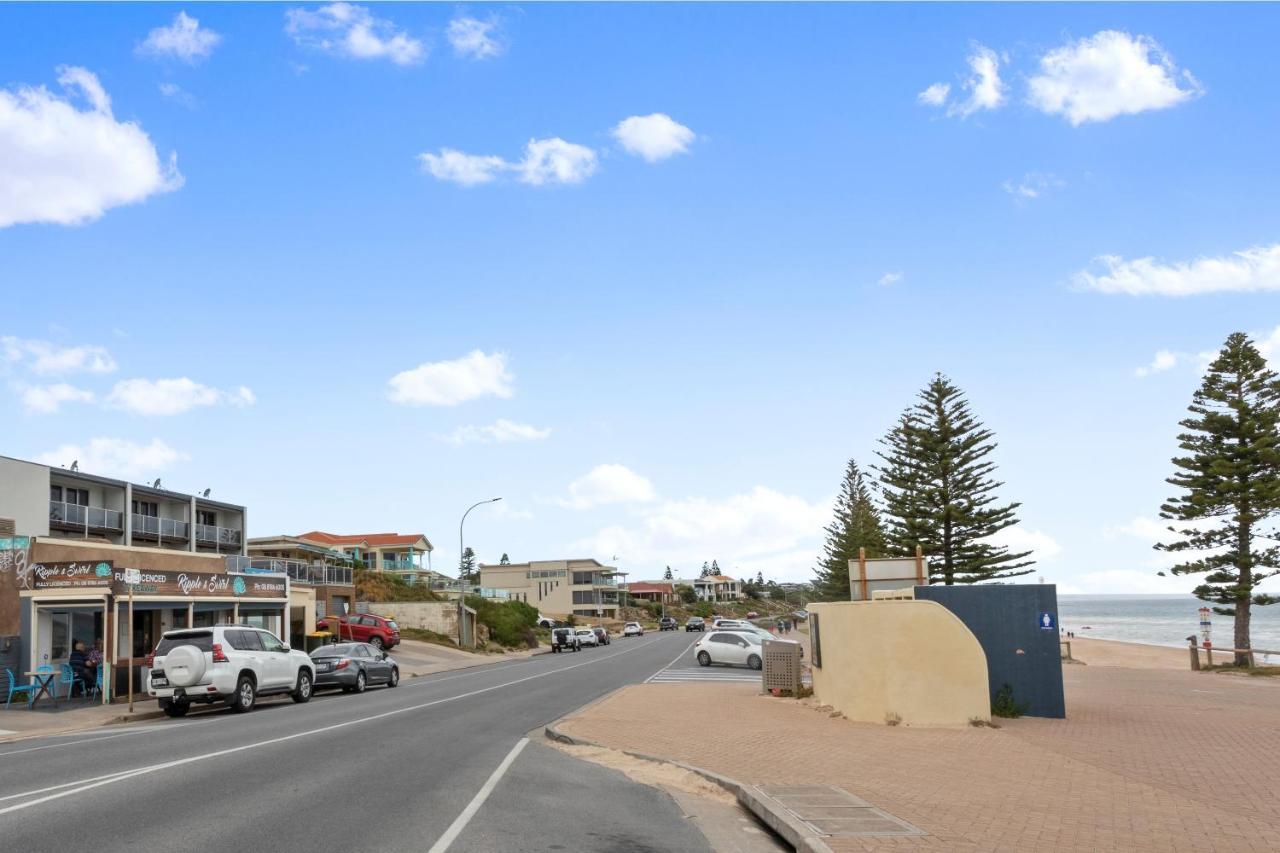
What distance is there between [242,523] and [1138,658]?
46583mm

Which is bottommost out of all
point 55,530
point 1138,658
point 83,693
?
point 1138,658

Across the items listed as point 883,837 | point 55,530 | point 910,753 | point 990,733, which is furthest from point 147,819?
point 55,530

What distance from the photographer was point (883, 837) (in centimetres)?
781

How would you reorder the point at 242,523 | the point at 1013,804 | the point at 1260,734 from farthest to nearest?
the point at 242,523 → the point at 1260,734 → the point at 1013,804

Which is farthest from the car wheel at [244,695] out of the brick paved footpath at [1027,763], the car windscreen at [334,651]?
the brick paved footpath at [1027,763]

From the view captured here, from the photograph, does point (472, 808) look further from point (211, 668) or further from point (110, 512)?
point (110, 512)

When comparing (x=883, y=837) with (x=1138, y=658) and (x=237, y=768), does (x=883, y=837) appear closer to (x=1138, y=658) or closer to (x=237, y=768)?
(x=237, y=768)

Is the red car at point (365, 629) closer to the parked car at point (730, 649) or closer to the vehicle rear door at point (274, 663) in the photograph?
the parked car at point (730, 649)

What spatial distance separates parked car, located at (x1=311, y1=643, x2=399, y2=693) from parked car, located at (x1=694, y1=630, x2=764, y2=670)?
11823 mm

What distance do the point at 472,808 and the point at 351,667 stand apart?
19.0 meters

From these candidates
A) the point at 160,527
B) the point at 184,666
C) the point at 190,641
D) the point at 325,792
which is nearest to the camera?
the point at 325,792

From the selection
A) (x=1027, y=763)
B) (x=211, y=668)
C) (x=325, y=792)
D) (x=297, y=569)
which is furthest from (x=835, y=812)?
(x=297, y=569)

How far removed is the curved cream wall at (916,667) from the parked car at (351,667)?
15.4 meters

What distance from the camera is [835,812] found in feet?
28.9
